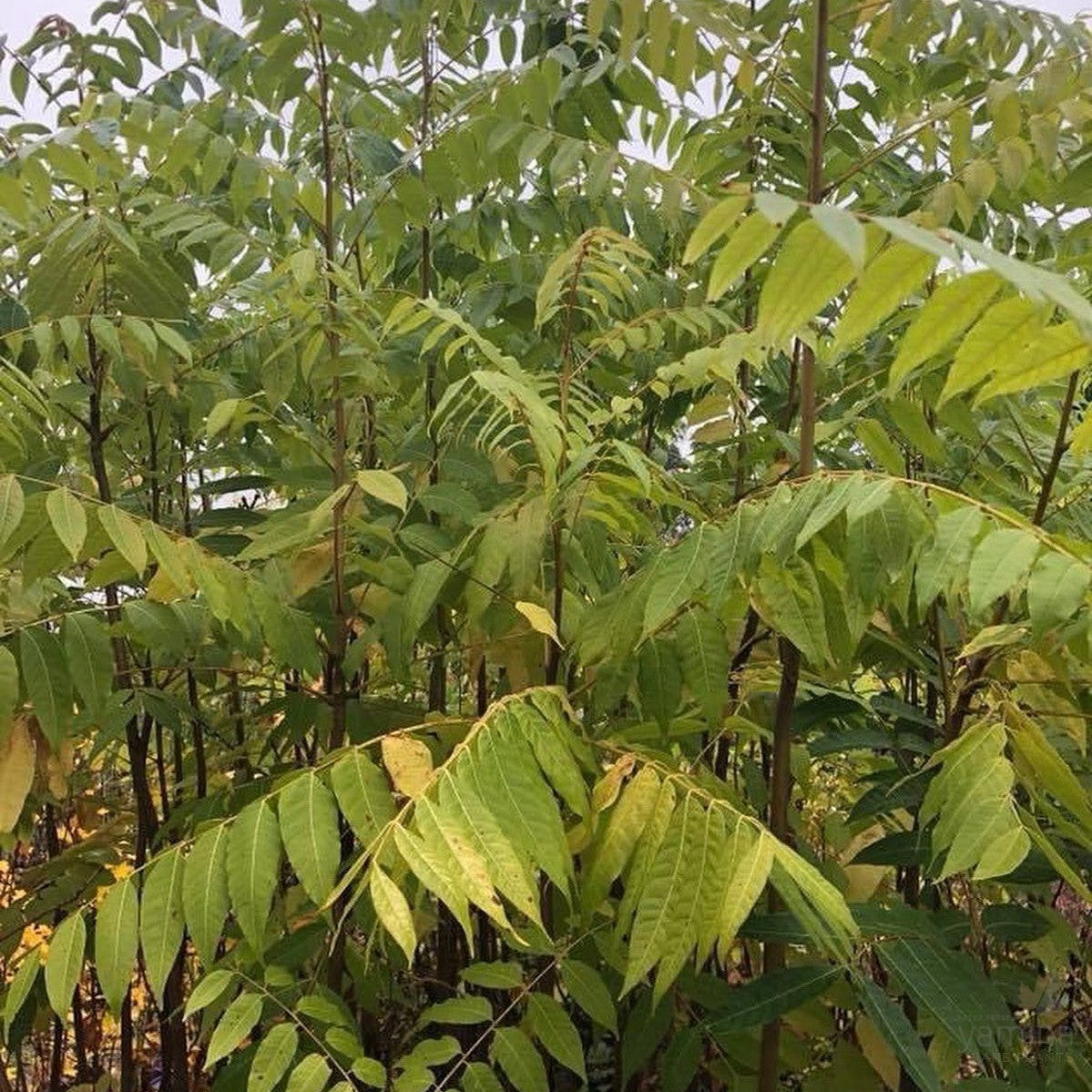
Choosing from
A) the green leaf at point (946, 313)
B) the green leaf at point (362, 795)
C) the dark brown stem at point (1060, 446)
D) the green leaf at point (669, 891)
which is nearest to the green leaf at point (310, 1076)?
the green leaf at point (362, 795)

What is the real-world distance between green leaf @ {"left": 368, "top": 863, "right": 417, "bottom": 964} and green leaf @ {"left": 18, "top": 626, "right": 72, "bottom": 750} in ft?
1.99

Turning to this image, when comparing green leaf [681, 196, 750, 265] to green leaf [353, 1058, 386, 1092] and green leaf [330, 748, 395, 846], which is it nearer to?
green leaf [330, 748, 395, 846]

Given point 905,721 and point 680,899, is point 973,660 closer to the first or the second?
point 905,721

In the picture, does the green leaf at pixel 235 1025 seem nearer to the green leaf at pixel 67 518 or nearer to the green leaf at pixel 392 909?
the green leaf at pixel 392 909

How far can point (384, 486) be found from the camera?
48.5 inches

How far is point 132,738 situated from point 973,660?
4.30 ft

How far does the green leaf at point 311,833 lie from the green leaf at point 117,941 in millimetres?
180

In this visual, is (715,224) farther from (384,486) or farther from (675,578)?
(384,486)

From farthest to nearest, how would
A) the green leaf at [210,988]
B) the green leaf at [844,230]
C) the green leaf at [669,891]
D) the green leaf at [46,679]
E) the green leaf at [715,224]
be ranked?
the green leaf at [46,679] < the green leaf at [210,988] < the green leaf at [669,891] < the green leaf at [715,224] < the green leaf at [844,230]

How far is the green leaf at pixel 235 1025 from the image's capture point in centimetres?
101

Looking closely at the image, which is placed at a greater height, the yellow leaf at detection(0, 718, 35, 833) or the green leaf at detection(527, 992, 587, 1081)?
the yellow leaf at detection(0, 718, 35, 833)

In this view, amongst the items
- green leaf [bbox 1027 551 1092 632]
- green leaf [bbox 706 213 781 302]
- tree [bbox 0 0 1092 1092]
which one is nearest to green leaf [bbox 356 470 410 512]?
tree [bbox 0 0 1092 1092]

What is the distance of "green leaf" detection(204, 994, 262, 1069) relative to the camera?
101 cm

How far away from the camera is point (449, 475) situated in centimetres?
160
